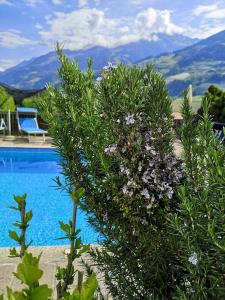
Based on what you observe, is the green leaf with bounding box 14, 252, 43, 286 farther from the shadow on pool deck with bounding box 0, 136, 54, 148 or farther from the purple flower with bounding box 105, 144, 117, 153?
the shadow on pool deck with bounding box 0, 136, 54, 148

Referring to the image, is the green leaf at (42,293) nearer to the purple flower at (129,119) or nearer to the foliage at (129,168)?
the foliage at (129,168)

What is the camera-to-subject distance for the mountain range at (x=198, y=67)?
79.7m

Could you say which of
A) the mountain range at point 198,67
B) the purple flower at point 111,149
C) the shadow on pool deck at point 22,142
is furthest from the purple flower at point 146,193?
the mountain range at point 198,67

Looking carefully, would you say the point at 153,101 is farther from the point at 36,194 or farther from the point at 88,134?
the point at 36,194

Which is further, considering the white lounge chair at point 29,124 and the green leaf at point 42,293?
the white lounge chair at point 29,124

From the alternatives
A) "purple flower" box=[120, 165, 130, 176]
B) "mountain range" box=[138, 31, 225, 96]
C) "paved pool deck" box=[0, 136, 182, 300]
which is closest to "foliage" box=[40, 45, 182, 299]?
"purple flower" box=[120, 165, 130, 176]

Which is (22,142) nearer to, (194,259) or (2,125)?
(2,125)

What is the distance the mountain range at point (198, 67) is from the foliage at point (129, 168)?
61.0 meters

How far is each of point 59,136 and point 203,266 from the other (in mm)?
1043

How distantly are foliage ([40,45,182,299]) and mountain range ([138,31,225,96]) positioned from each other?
61.0m

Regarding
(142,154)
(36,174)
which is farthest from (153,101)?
(36,174)

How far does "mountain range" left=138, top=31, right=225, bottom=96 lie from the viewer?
3137 inches

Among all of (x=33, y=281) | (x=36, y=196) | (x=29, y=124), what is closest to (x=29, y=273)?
(x=33, y=281)

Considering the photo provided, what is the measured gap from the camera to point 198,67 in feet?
360
